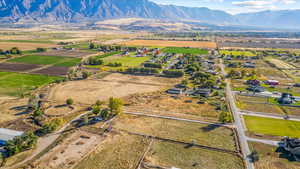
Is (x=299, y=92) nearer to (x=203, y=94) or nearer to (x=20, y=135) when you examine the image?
(x=203, y=94)

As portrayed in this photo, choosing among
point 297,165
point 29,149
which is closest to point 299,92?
point 297,165

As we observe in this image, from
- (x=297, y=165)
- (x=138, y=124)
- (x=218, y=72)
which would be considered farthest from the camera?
(x=218, y=72)

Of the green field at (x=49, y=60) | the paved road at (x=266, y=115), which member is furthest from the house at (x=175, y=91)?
the green field at (x=49, y=60)

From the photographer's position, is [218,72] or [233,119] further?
[218,72]

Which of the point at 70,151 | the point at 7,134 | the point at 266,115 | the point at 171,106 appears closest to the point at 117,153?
the point at 70,151

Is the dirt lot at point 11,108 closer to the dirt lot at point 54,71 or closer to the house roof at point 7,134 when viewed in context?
the house roof at point 7,134

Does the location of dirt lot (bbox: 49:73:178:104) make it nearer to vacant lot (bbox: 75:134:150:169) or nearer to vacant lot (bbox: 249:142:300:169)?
vacant lot (bbox: 75:134:150:169)
